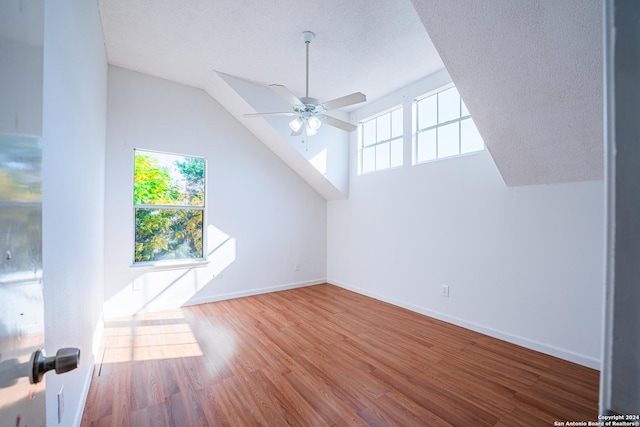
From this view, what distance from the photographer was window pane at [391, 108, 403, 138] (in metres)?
3.87

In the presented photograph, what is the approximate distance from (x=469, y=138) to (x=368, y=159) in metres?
1.59

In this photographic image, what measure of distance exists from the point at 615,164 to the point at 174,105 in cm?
426

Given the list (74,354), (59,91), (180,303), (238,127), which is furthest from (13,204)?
(238,127)

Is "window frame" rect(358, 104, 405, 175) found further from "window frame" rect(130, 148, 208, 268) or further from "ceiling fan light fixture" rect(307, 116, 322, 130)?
"window frame" rect(130, 148, 208, 268)

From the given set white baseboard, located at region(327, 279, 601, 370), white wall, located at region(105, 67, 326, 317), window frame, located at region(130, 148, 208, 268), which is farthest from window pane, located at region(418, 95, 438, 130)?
window frame, located at region(130, 148, 208, 268)

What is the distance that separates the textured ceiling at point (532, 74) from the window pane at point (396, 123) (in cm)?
153

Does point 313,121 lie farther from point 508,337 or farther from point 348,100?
point 508,337

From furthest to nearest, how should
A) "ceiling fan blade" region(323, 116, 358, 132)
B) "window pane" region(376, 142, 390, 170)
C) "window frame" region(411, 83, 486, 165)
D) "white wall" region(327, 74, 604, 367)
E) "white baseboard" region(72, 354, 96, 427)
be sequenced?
"window pane" region(376, 142, 390, 170) → "window frame" region(411, 83, 486, 165) → "ceiling fan blade" region(323, 116, 358, 132) → "white wall" region(327, 74, 604, 367) → "white baseboard" region(72, 354, 96, 427)

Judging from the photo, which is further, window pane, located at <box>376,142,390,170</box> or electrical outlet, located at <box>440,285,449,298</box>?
window pane, located at <box>376,142,390,170</box>

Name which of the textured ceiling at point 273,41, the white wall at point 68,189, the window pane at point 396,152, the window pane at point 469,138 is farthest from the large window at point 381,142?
the white wall at point 68,189

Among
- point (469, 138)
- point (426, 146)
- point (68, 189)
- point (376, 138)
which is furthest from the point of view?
point (376, 138)

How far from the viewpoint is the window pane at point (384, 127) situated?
4046 mm

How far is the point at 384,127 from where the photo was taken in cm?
412

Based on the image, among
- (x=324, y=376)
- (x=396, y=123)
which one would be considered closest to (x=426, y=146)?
(x=396, y=123)
